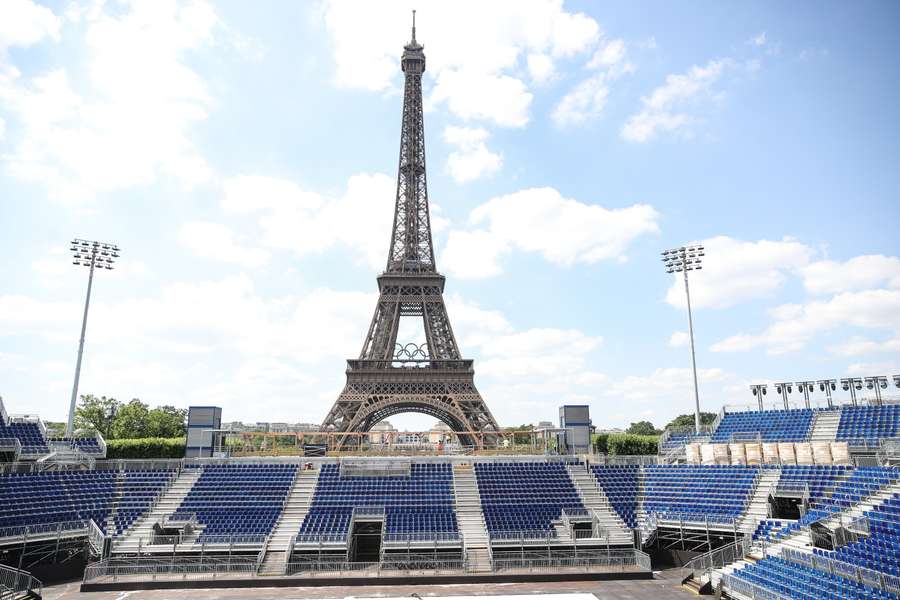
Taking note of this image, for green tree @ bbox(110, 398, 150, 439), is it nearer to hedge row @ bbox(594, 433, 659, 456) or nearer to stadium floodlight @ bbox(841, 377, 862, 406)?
hedge row @ bbox(594, 433, 659, 456)

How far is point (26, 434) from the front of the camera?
116ft

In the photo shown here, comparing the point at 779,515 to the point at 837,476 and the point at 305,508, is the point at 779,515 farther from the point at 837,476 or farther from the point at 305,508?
the point at 305,508

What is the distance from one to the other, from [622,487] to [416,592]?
16783 mm

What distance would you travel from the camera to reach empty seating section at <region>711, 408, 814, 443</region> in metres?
36.7

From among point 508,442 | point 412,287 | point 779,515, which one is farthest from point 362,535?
point 412,287

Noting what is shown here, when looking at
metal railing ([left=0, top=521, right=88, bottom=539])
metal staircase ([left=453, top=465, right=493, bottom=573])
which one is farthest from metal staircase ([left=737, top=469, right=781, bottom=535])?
metal railing ([left=0, top=521, right=88, bottom=539])

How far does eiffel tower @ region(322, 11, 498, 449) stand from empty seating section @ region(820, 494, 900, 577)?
26.5 m

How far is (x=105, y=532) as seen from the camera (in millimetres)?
28094

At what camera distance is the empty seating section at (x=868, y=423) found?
3241 centimetres

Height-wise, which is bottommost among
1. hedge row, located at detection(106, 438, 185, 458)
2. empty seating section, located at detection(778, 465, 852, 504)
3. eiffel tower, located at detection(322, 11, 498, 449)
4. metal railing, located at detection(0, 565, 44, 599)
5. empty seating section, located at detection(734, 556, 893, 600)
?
metal railing, located at detection(0, 565, 44, 599)

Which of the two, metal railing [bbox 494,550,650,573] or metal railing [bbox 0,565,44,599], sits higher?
metal railing [bbox 0,565,44,599]

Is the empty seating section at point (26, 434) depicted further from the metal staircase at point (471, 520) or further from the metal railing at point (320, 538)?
the metal staircase at point (471, 520)

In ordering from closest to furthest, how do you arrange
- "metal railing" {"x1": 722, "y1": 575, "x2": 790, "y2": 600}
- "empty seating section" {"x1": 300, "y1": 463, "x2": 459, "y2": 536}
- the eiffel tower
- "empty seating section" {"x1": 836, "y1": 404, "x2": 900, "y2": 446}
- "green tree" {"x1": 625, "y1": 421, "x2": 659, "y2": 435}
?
"metal railing" {"x1": 722, "y1": 575, "x2": 790, "y2": 600}
"empty seating section" {"x1": 300, "y1": 463, "x2": 459, "y2": 536}
"empty seating section" {"x1": 836, "y1": 404, "x2": 900, "y2": 446}
the eiffel tower
"green tree" {"x1": 625, "y1": 421, "x2": 659, "y2": 435}

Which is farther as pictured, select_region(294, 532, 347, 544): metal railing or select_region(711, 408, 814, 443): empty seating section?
select_region(711, 408, 814, 443): empty seating section
